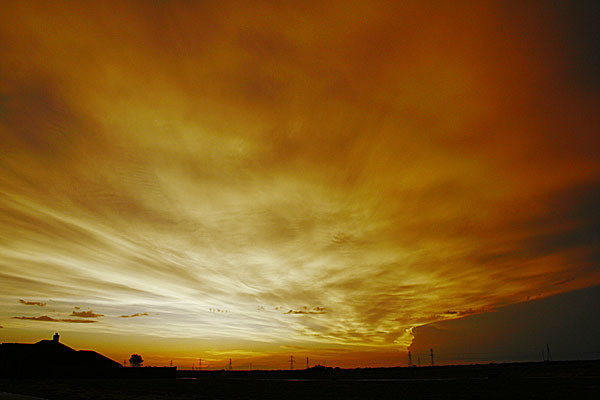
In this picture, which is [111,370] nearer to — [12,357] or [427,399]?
[12,357]

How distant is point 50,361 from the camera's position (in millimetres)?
91062

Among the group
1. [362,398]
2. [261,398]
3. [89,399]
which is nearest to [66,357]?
[89,399]

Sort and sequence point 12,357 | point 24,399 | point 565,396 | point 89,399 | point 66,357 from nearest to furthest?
point 24,399, point 89,399, point 565,396, point 12,357, point 66,357

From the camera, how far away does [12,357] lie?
86.5 meters

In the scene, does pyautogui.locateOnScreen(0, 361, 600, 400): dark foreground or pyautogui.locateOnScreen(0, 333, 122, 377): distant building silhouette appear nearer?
pyautogui.locateOnScreen(0, 361, 600, 400): dark foreground

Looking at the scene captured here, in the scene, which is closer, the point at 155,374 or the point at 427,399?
the point at 427,399

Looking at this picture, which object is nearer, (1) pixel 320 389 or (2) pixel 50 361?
(1) pixel 320 389

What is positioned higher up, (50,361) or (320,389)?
(50,361)

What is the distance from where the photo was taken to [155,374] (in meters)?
99.8

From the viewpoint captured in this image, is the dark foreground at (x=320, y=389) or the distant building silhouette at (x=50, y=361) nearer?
the dark foreground at (x=320, y=389)

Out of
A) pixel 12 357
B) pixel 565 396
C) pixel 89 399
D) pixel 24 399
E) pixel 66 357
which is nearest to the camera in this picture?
pixel 24 399

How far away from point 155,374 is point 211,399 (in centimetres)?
6376

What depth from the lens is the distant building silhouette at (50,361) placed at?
86000mm

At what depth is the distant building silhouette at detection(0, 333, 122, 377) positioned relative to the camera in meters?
86.0
